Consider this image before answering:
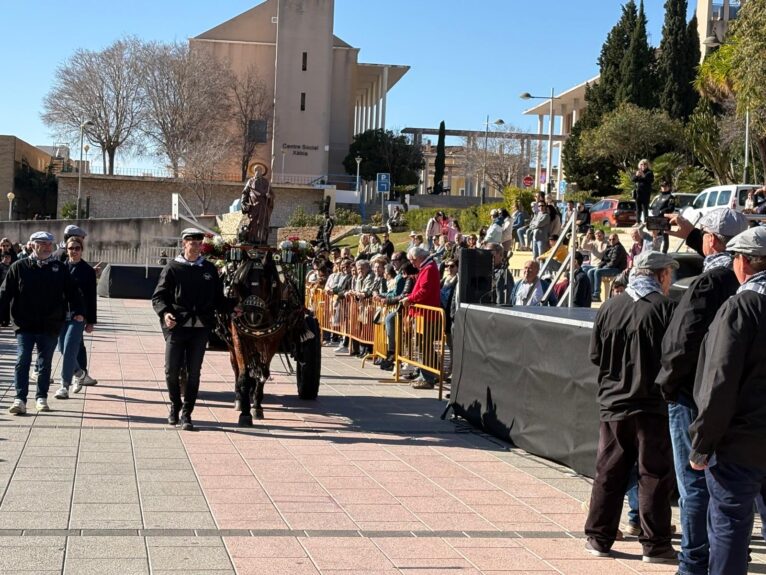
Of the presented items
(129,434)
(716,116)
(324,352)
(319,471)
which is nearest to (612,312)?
(319,471)

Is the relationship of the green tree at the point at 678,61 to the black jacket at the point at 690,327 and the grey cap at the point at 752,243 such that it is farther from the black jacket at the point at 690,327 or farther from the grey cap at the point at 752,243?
the grey cap at the point at 752,243

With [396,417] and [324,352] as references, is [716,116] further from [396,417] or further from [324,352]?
[396,417]

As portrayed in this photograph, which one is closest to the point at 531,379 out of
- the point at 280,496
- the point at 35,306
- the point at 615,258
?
the point at 280,496

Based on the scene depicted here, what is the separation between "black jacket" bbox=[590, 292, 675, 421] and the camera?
23.3ft

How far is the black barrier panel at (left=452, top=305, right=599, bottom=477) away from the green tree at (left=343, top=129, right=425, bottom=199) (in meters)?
67.9

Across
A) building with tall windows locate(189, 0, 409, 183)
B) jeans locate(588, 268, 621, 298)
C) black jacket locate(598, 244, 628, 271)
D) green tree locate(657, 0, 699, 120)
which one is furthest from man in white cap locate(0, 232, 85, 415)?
building with tall windows locate(189, 0, 409, 183)

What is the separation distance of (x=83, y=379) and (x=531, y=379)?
6.70 meters

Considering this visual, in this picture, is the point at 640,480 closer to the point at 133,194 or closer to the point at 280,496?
the point at 280,496

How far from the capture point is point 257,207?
14039 millimetres

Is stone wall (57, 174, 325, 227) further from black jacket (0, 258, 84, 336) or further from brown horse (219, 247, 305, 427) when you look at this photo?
black jacket (0, 258, 84, 336)

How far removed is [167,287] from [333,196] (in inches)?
2426

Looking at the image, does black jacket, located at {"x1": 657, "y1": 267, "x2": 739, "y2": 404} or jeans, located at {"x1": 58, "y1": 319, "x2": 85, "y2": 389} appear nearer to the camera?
black jacket, located at {"x1": 657, "y1": 267, "x2": 739, "y2": 404}

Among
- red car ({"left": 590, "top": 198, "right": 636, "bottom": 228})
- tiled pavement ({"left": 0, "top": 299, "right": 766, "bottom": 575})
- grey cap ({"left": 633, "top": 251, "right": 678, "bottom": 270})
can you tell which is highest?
red car ({"left": 590, "top": 198, "right": 636, "bottom": 228})

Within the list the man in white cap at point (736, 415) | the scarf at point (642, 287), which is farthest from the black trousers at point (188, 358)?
the man in white cap at point (736, 415)
